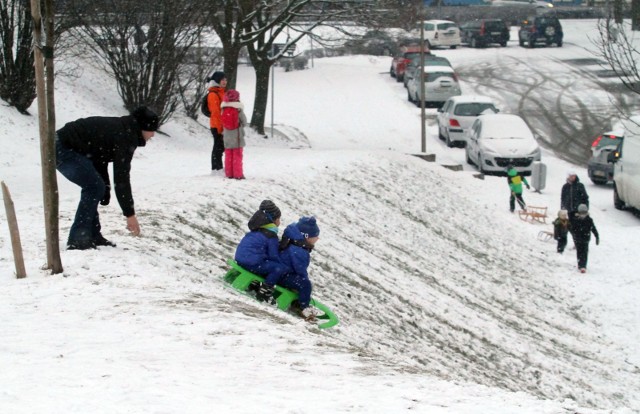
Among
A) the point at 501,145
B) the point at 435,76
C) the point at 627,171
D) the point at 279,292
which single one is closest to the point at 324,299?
the point at 279,292

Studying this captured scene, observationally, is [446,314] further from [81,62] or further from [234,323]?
[81,62]

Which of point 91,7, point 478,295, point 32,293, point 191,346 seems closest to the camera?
point 191,346

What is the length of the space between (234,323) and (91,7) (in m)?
15.1

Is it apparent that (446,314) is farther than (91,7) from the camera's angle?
No

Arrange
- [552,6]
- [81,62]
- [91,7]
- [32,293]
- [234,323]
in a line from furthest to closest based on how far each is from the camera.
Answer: [552,6], [81,62], [91,7], [32,293], [234,323]

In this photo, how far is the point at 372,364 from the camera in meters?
7.13

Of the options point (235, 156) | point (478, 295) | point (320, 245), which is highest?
point (235, 156)

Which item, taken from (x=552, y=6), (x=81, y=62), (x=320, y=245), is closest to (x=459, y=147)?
(x=81, y=62)

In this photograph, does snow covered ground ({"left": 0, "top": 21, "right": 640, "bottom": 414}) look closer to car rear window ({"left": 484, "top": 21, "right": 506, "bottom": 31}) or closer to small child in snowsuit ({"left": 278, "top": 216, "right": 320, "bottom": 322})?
small child in snowsuit ({"left": 278, "top": 216, "right": 320, "bottom": 322})

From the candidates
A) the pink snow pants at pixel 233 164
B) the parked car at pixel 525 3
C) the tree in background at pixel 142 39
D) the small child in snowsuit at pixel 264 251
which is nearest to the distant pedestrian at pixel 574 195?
the pink snow pants at pixel 233 164

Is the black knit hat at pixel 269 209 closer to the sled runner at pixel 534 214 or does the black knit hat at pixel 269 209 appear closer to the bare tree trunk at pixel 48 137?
the bare tree trunk at pixel 48 137

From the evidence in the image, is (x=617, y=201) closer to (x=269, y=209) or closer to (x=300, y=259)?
(x=269, y=209)

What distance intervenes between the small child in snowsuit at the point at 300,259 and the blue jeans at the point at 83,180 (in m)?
1.89

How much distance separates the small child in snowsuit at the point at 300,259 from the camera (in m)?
9.42
